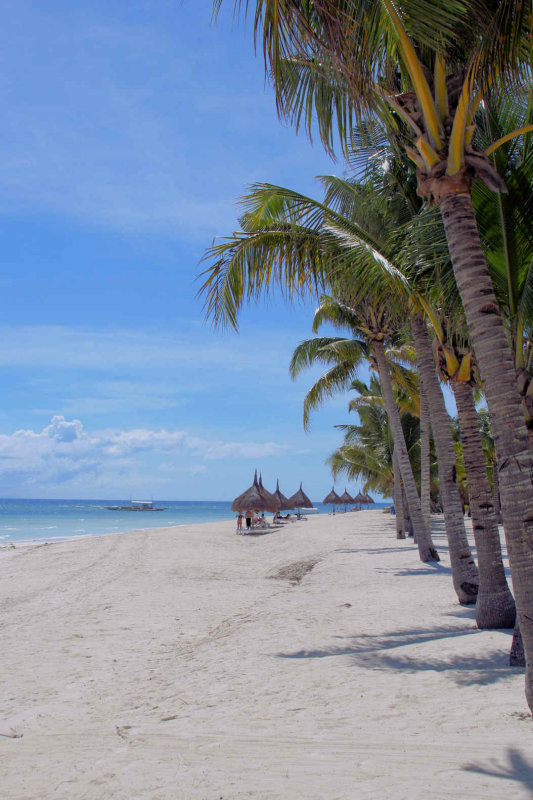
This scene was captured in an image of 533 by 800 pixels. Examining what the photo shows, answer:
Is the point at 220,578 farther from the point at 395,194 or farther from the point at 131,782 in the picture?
the point at 131,782

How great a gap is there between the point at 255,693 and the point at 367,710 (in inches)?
42.3

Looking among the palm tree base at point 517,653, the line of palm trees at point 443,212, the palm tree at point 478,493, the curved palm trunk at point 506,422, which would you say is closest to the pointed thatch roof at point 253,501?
the line of palm trees at point 443,212

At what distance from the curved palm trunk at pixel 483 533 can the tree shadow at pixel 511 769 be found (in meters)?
Answer: 3.29

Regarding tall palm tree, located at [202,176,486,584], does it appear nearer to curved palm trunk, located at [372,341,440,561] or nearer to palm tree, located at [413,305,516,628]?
palm tree, located at [413,305,516,628]

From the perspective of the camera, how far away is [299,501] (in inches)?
1602

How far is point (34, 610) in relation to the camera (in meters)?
9.78

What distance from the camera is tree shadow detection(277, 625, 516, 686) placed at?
4727 millimetres

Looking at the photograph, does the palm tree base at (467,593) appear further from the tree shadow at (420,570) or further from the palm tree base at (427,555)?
the palm tree base at (427,555)

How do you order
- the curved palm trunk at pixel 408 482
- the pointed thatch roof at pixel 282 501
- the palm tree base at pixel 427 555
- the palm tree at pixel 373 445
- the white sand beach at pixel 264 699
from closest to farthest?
the white sand beach at pixel 264 699 → the curved palm trunk at pixel 408 482 → the palm tree base at pixel 427 555 → the palm tree at pixel 373 445 → the pointed thatch roof at pixel 282 501

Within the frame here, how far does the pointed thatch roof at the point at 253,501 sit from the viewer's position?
2873 centimetres

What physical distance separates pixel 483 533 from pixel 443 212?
4.22 m

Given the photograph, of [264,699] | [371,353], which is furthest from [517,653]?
[371,353]

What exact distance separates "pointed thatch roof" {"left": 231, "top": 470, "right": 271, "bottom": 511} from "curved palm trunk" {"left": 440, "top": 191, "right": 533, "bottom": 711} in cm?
2567

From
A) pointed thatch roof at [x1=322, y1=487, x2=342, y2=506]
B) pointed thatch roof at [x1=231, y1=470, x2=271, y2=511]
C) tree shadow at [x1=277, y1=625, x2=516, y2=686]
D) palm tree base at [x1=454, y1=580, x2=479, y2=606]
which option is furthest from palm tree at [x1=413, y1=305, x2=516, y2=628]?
pointed thatch roof at [x1=322, y1=487, x2=342, y2=506]
